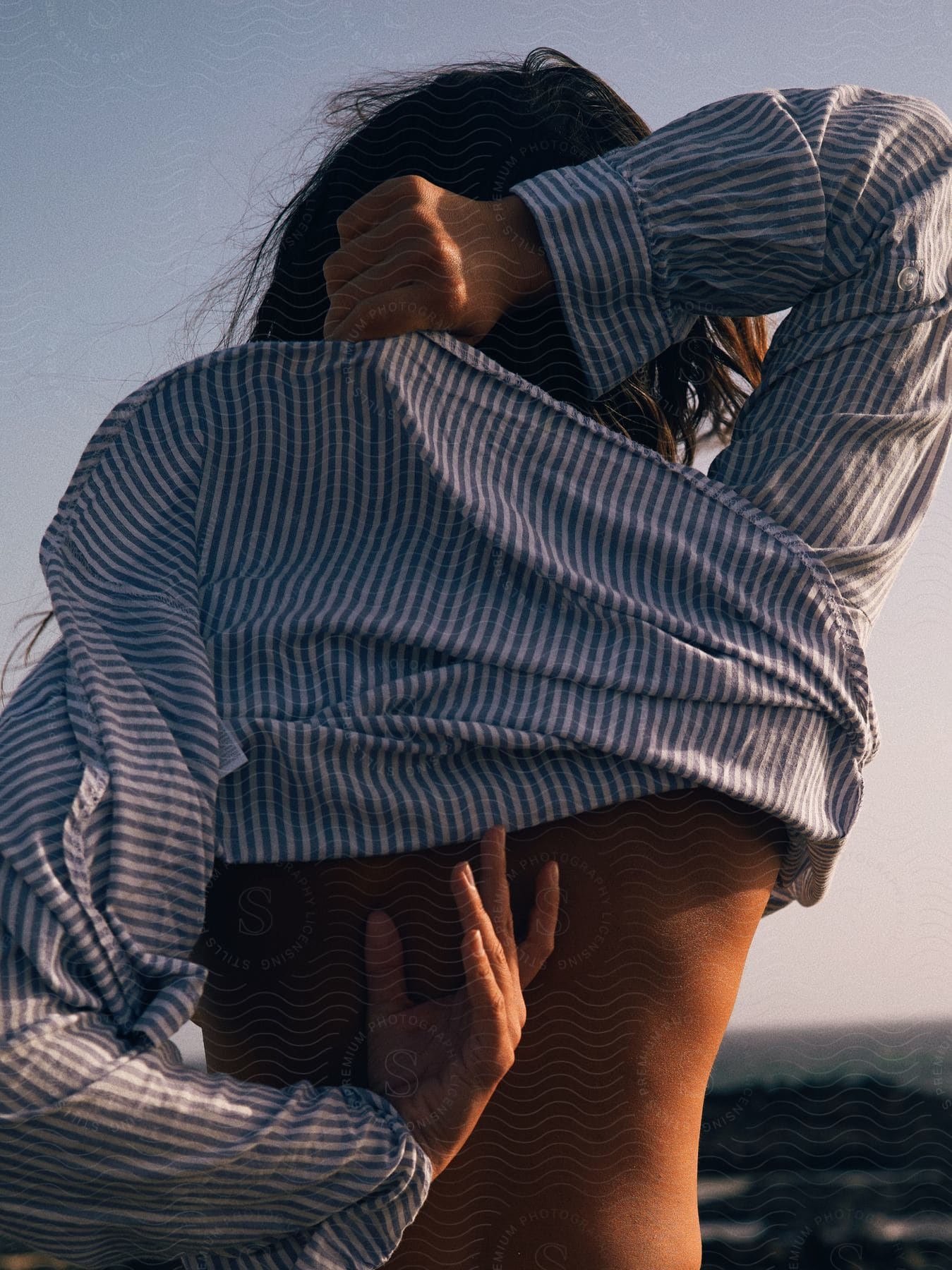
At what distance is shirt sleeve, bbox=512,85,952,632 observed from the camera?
2.97ft

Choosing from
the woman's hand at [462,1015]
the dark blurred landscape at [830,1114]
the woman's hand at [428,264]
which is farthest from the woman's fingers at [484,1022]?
the woman's hand at [428,264]

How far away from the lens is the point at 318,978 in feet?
2.78

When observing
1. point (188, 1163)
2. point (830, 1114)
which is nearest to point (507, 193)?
point (188, 1163)

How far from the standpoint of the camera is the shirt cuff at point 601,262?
36.7 inches

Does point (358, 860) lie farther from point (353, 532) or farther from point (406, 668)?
point (353, 532)

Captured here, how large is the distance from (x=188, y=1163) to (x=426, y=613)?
40cm

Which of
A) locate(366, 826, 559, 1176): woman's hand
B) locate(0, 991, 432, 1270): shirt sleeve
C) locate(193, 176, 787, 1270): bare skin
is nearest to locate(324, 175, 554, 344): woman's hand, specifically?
locate(193, 176, 787, 1270): bare skin

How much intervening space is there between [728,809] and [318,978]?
34 centimetres

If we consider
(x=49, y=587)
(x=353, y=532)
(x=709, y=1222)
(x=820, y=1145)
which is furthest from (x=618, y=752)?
(x=709, y=1222)

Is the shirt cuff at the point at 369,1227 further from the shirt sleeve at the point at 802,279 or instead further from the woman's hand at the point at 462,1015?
the shirt sleeve at the point at 802,279

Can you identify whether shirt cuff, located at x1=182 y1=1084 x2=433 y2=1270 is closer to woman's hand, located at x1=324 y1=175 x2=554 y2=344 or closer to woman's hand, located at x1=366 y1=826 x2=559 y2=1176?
woman's hand, located at x1=366 y1=826 x2=559 y2=1176

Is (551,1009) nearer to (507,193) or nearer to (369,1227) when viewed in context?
(369,1227)

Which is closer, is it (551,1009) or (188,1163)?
(188,1163)

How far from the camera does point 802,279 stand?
36.8 inches
